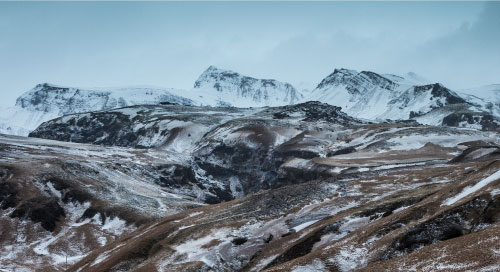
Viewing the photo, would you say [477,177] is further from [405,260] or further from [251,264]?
[251,264]

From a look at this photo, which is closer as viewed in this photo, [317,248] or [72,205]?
[317,248]

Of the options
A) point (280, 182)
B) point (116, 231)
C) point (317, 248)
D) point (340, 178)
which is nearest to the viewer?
point (317, 248)

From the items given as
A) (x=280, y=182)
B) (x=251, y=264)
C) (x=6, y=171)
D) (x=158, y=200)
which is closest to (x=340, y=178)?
(x=251, y=264)

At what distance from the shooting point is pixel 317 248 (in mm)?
60188

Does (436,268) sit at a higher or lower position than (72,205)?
higher

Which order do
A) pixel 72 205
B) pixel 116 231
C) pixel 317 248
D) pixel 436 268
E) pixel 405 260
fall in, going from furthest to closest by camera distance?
pixel 72 205, pixel 116 231, pixel 317 248, pixel 405 260, pixel 436 268

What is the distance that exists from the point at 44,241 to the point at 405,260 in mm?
118543

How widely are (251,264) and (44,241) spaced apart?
295ft

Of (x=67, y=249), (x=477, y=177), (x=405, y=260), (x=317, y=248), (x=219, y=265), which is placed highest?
(x=477, y=177)

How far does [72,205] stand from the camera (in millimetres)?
154625

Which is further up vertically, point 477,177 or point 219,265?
point 477,177

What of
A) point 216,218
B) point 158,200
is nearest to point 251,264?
point 216,218

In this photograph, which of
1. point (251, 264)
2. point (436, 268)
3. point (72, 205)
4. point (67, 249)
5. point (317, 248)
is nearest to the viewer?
point (436, 268)

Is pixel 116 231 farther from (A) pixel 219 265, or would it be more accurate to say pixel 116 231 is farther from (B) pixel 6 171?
(A) pixel 219 265
